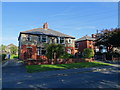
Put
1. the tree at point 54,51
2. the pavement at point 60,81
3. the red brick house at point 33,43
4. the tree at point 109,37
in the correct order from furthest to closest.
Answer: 1. the red brick house at point 33,43
2. the tree at point 109,37
3. the tree at point 54,51
4. the pavement at point 60,81

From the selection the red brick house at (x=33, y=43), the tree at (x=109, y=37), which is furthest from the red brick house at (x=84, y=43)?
the red brick house at (x=33, y=43)

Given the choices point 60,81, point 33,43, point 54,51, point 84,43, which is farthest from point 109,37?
point 60,81

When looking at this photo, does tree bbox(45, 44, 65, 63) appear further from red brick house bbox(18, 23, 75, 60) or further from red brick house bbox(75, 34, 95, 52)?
red brick house bbox(75, 34, 95, 52)

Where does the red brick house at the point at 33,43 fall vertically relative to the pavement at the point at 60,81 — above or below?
above

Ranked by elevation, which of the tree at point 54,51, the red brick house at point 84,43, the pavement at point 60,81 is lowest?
the pavement at point 60,81

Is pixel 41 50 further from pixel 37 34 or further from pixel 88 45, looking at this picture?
pixel 88 45

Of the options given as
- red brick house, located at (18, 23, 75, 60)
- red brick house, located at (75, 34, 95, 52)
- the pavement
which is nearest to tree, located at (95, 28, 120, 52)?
red brick house, located at (75, 34, 95, 52)

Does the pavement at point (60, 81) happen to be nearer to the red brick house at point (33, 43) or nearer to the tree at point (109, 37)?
the red brick house at point (33, 43)

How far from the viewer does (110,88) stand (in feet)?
18.0

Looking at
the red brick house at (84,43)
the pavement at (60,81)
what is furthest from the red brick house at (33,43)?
the pavement at (60,81)

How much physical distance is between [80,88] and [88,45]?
29.8m

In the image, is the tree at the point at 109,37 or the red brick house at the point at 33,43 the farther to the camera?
the red brick house at the point at 33,43

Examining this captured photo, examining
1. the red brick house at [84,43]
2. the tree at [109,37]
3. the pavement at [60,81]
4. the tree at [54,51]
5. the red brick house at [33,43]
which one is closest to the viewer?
the pavement at [60,81]

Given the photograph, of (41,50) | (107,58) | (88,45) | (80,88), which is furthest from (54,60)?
(88,45)
